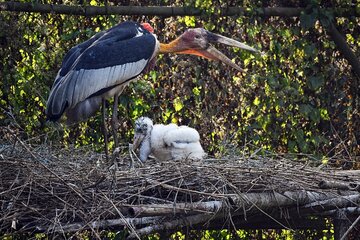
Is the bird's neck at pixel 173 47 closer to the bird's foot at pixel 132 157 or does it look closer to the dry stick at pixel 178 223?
the bird's foot at pixel 132 157

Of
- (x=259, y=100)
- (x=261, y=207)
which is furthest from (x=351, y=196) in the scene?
(x=259, y=100)

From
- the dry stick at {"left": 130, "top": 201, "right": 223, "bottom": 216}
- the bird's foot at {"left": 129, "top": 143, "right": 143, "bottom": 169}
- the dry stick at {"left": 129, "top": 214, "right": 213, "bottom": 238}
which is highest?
the bird's foot at {"left": 129, "top": 143, "right": 143, "bottom": 169}

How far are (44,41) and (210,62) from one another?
1038 millimetres

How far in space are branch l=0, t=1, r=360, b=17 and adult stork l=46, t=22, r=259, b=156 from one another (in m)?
0.68

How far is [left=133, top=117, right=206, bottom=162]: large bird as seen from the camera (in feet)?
20.6

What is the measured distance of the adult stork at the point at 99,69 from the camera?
635 centimetres

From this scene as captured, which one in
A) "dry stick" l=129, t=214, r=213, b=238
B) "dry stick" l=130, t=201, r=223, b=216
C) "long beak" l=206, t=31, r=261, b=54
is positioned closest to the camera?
"dry stick" l=130, t=201, r=223, b=216

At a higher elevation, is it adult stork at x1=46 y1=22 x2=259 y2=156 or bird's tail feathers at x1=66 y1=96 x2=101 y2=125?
adult stork at x1=46 y1=22 x2=259 y2=156

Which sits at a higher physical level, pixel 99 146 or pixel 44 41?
pixel 44 41

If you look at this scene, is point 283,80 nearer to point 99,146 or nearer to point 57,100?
point 99,146

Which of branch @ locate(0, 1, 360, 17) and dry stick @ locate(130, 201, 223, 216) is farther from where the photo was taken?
branch @ locate(0, 1, 360, 17)

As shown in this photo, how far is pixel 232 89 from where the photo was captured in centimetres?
802

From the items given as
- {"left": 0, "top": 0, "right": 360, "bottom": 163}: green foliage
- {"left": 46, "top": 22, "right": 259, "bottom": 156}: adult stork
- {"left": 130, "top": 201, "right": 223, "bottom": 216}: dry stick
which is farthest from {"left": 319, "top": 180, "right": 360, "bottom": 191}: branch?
{"left": 0, "top": 0, "right": 360, "bottom": 163}: green foliage

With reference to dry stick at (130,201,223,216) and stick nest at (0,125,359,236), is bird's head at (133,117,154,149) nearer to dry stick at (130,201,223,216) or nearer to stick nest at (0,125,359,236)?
stick nest at (0,125,359,236)
